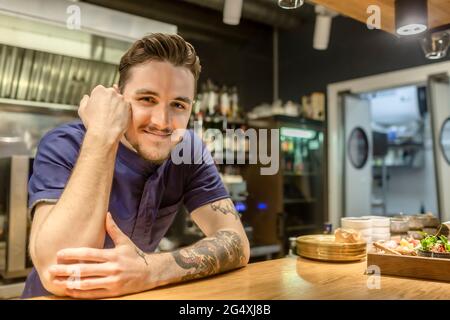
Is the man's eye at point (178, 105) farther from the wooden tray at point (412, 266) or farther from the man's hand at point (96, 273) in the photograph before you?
the wooden tray at point (412, 266)

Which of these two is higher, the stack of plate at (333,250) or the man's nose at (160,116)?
the man's nose at (160,116)

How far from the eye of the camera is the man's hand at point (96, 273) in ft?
2.90

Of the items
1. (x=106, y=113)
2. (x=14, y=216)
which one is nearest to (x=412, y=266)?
(x=106, y=113)

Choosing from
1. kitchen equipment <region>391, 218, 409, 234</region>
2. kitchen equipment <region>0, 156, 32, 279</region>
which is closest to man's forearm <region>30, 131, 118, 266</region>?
kitchen equipment <region>391, 218, 409, 234</region>

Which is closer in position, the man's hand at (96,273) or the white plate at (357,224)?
the man's hand at (96,273)

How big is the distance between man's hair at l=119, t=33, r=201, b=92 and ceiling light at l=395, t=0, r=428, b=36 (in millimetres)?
962

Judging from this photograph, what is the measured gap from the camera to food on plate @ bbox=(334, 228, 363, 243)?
142 cm

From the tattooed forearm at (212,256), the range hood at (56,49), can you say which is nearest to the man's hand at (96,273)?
the tattooed forearm at (212,256)

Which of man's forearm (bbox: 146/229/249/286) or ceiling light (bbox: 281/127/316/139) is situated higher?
ceiling light (bbox: 281/127/316/139)

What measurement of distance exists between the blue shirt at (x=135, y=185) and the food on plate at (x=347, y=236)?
0.44 meters

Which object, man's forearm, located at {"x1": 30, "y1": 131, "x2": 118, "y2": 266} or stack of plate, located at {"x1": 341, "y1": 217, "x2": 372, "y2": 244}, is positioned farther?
stack of plate, located at {"x1": 341, "y1": 217, "x2": 372, "y2": 244}

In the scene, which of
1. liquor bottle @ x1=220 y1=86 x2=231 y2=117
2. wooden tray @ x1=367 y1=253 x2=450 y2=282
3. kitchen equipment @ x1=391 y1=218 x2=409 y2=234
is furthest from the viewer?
liquor bottle @ x1=220 y1=86 x2=231 y2=117

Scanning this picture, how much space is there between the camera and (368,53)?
13.8 ft

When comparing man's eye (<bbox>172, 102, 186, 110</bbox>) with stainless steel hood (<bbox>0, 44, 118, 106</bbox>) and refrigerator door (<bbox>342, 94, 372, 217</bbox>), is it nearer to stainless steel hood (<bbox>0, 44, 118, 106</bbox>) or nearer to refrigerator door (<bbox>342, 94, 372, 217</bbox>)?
stainless steel hood (<bbox>0, 44, 118, 106</bbox>)
